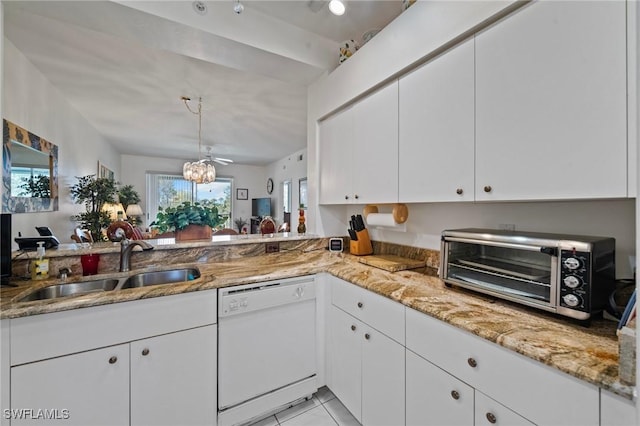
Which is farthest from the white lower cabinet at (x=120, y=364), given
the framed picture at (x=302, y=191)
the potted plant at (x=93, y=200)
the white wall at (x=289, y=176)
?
the framed picture at (x=302, y=191)

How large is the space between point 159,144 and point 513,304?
6.42 m

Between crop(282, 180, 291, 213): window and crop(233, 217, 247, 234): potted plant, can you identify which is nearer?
crop(282, 180, 291, 213): window

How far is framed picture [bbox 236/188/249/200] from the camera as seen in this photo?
7.99 m

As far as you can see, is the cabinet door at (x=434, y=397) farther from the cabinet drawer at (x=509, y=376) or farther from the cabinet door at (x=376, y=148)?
the cabinet door at (x=376, y=148)

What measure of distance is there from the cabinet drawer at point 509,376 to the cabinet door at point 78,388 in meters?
1.34

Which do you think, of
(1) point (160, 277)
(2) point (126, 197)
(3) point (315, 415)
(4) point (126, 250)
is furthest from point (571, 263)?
(2) point (126, 197)

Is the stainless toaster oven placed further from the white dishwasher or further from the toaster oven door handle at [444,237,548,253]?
the white dishwasher

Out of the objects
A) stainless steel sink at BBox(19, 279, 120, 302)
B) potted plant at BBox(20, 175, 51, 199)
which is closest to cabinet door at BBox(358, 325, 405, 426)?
stainless steel sink at BBox(19, 279, 120, 302)

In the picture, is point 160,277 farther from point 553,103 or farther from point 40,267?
point 553,103

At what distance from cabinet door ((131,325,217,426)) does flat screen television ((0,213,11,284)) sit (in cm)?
77

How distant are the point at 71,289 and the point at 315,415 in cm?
157

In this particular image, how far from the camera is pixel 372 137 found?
1774mm

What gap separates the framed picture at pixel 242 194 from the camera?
7992mm

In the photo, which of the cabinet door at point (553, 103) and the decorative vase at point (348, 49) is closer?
the cabinet door at point (553, 103)
